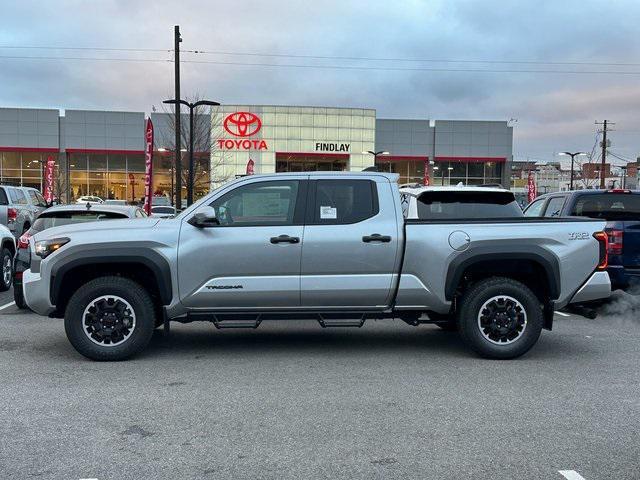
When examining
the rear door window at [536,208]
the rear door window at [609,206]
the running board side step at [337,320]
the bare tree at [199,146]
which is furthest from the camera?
the bare tree at [199,146]

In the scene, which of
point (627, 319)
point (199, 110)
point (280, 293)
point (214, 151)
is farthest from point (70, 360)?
point (214, 151)

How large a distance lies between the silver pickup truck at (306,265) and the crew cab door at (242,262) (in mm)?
10

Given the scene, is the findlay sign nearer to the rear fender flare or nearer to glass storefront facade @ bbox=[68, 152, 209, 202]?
glass storefront facade @ bbox=[68, 152, 209, 202]

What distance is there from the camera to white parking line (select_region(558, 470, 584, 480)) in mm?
3684

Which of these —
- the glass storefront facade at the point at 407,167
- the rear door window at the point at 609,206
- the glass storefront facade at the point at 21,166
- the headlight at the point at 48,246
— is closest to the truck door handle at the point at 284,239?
the headlight at the point at 48,246

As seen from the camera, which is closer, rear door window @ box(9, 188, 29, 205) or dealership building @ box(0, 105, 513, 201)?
rear door window @ box(9, 188, 29, 205)

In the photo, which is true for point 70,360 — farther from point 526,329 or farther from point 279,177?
point 526,329

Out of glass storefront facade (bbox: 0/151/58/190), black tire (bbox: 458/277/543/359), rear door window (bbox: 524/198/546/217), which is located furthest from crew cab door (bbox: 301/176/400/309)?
glass storefront facade (bbox: 0/151/58/190)

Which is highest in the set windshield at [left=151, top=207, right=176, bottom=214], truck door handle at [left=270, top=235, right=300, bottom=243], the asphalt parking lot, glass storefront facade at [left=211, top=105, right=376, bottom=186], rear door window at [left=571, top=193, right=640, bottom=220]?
glass storefront facade at [left=211, top=105, right=376, bottom=186]

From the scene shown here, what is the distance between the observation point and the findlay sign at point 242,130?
49938 millimetres

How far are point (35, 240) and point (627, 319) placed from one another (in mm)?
7820

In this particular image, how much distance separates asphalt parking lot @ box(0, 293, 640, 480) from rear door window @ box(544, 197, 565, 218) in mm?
Result: 2912

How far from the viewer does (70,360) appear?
20.8 feet

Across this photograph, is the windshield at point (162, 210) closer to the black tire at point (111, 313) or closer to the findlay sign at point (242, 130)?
the black tire at point (111, 313)
